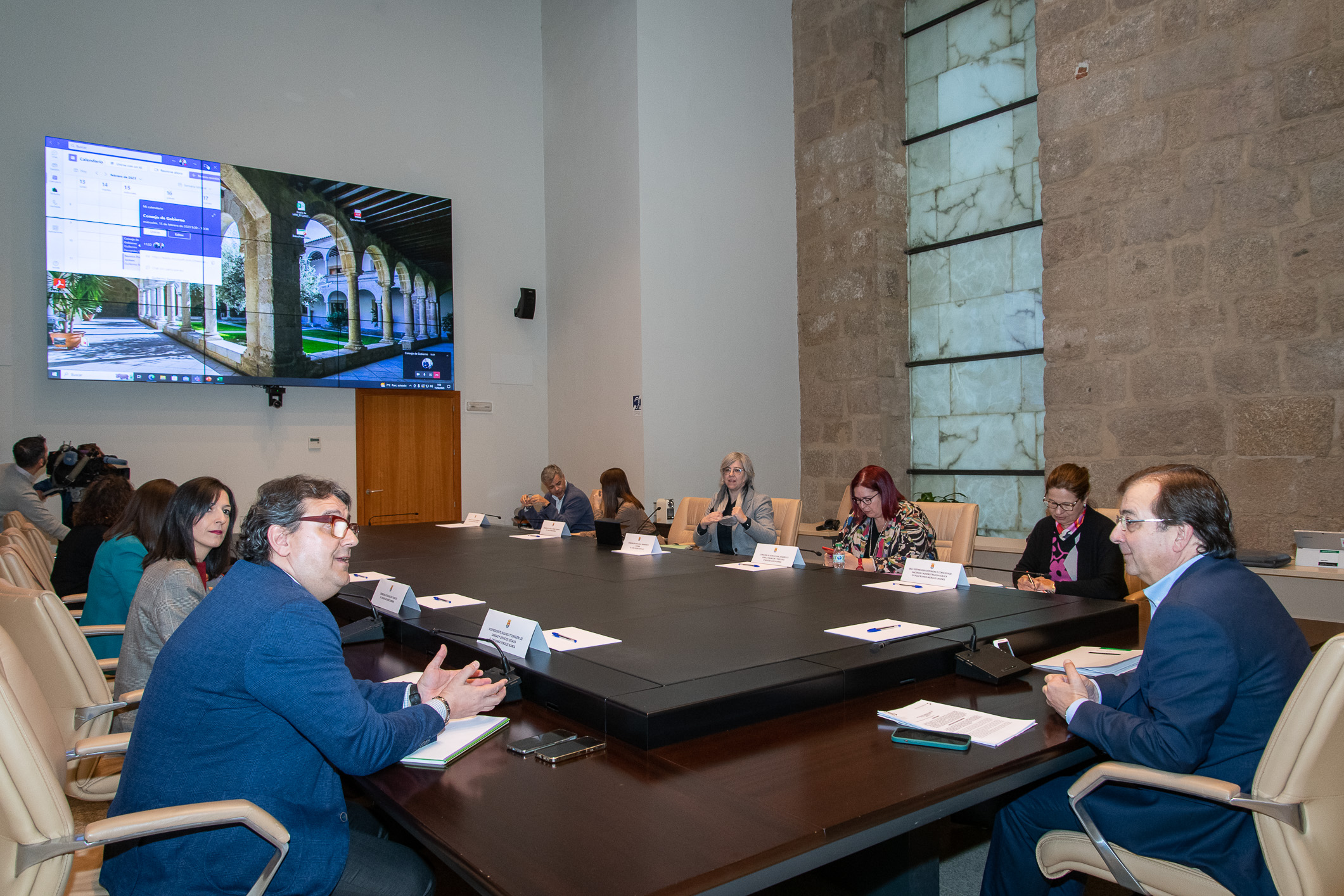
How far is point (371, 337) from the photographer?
24.1 ft

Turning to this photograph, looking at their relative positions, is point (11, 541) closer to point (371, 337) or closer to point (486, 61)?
point (371, 337)

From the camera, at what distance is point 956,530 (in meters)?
4.12

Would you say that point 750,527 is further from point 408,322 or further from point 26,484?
point 26,484

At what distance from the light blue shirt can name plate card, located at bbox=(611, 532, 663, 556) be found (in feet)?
8.18

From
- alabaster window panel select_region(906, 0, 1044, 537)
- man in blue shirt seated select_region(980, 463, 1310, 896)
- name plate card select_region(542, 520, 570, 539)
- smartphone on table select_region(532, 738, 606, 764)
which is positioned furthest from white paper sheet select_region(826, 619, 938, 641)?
alabaster window panel select_region(906, 0, 1044, 537)

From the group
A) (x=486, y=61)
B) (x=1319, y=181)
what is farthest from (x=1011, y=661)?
(x=486, y=61)

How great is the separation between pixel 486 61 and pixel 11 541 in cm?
642

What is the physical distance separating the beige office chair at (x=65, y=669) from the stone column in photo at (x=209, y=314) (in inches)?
198

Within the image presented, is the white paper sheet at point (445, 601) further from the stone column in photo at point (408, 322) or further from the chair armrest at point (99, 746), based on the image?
the stone column in photo at point (408, 322)

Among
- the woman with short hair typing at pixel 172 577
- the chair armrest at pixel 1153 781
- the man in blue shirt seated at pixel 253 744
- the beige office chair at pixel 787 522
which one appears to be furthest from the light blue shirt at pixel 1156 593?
the beige office chair at pixel 787 522

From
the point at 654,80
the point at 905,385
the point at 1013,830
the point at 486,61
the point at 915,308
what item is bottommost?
the point at 1013,830

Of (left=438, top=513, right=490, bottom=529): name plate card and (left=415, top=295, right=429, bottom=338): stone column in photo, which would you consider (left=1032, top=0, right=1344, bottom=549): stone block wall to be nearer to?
(left=438, top=513, right=490, bottom=529): name plate card

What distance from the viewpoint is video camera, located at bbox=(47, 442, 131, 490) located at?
5.85 metres

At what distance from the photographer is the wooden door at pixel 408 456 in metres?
7.64
